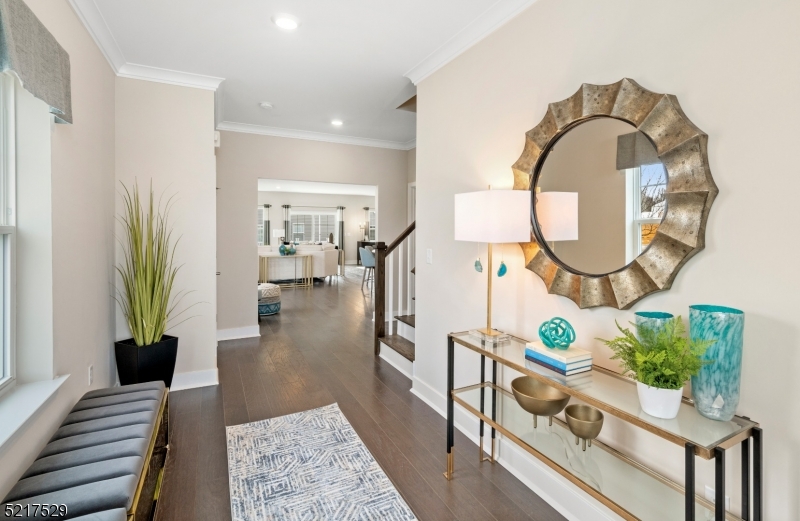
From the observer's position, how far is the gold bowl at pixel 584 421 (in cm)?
169

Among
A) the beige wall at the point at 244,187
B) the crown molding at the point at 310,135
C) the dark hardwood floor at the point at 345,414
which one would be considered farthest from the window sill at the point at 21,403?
the crown molding at the point at 310,135

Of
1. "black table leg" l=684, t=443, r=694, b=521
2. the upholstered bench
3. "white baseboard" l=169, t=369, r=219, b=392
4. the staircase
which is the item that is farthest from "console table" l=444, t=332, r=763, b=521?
"white baseboard" l=169, t=369, r=219, b=392

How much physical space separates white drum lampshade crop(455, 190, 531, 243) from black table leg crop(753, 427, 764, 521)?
1069 mm

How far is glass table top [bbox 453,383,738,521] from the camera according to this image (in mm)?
1398

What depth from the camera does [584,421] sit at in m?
1.71

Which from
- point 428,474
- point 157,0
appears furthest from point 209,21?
point 428,474

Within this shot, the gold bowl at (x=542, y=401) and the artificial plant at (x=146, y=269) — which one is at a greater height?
the artificial plant at (x=146, y=269)

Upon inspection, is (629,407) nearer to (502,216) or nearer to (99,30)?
(502,216)

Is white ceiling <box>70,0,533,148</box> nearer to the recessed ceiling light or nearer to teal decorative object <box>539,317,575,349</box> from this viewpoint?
the recessed ceiling light

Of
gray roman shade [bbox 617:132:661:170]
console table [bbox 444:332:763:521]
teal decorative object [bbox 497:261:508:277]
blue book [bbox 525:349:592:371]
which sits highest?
gray roman shade [bbox 617:132:661:170]

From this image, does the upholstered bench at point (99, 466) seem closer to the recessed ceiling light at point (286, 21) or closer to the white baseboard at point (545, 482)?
the white baseboard at point (545, 482)

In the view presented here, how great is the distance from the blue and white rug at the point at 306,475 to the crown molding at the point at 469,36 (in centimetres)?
264

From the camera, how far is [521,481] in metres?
2.12

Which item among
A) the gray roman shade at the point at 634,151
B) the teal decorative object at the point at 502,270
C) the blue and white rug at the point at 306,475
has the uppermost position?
the gray roman shade at the point at 634,151
